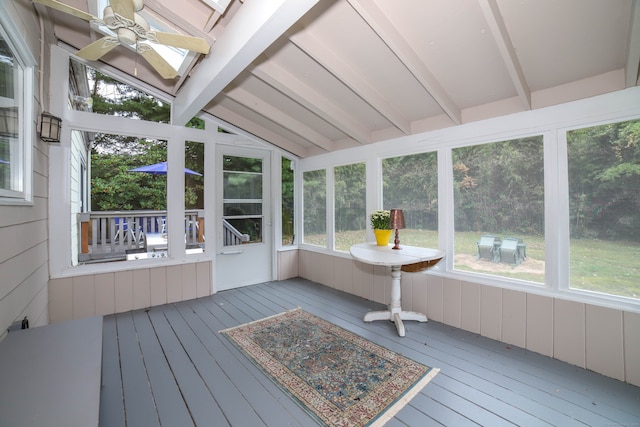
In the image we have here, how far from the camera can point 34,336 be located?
1.69 m

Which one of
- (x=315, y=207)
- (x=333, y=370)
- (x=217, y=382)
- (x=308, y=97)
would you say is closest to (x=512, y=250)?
(x=333, y=370)

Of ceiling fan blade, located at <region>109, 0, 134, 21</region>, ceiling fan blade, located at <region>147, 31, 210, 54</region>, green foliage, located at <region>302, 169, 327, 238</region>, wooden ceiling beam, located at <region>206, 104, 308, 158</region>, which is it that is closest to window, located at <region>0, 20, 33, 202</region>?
ceiling fan blade, located at <region>109, 0, 134, 21</region>

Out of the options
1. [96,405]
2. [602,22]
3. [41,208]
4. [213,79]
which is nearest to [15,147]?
[41,208]

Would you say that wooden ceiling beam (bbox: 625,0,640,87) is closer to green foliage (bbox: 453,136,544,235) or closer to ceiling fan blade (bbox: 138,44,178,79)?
green foliage (bbox: 453,136,544,235)

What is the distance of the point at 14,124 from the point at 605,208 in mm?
4278

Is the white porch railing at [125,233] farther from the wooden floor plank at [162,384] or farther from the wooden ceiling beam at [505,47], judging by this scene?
the wooden ceiling beam at [505,47]

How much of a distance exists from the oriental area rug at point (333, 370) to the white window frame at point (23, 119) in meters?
1.99

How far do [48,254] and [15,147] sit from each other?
4.85 ft

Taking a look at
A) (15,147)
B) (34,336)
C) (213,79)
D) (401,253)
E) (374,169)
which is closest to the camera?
(34,336)

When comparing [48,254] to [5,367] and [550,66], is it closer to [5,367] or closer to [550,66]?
[5,367]

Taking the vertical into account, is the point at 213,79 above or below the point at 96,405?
above

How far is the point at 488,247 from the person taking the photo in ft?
9.00

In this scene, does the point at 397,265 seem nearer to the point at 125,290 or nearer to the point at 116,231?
the point at 125,290

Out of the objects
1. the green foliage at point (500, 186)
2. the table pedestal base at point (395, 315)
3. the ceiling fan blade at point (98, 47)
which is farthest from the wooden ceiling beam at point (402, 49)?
the table pedestal base at point (395, 315)
